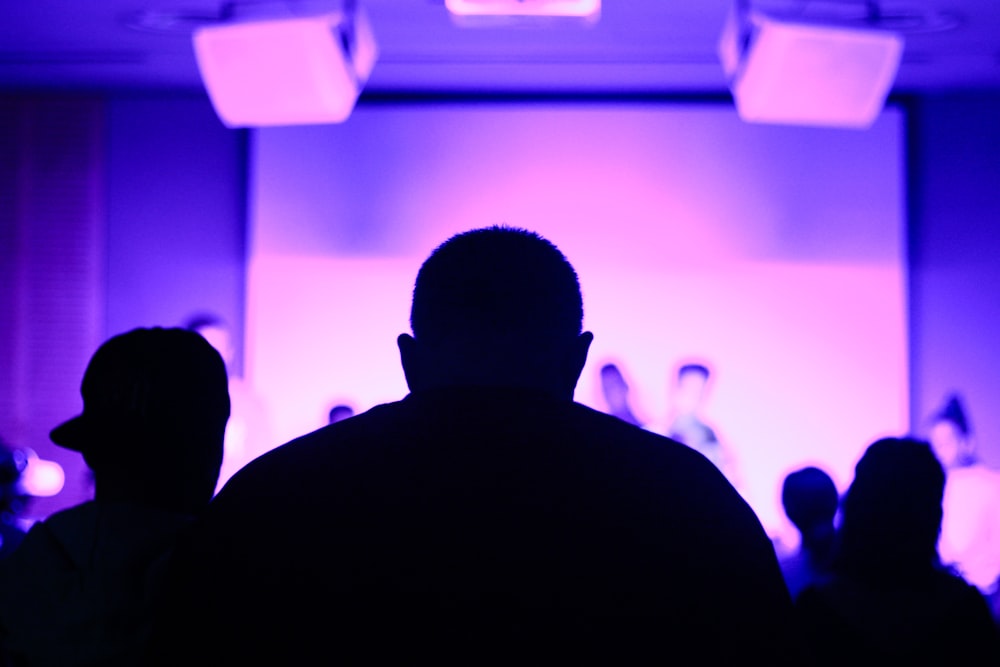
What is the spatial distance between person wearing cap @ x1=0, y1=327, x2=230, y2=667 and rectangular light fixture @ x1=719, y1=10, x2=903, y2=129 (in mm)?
2828

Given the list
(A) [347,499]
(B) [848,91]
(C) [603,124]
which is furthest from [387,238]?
(A) [347,499]

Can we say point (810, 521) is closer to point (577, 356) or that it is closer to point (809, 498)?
point (809, 498)

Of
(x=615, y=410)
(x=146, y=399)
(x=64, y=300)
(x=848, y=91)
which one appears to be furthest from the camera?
(x=64, y=300)

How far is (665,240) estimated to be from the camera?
5.22 meters

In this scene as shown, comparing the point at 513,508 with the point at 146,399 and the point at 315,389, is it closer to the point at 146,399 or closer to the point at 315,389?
the point at 146,399

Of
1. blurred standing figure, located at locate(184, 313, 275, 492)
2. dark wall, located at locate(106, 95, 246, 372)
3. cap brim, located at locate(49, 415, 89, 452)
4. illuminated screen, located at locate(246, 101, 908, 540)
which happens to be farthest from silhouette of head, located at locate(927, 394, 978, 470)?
cap brim, located at locate(49, 415, 89, 452)

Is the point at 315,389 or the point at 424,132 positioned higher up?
the point at 424,132

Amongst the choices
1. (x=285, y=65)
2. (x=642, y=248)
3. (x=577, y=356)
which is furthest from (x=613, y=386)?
(x=577, y=356)

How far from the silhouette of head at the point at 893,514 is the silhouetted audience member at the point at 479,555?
3.05 feet

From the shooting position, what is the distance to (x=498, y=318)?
2.85 ft

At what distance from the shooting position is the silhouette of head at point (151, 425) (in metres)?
1.09

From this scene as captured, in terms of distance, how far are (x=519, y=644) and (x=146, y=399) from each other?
1.84 feet

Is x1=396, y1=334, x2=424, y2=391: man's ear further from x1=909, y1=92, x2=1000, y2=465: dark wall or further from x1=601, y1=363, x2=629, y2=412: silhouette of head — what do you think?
x1=909, y1=92, x2=1000, y2=465: dark wall

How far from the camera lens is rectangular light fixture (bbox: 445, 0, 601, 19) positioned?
310 centimetres
